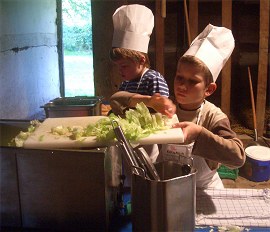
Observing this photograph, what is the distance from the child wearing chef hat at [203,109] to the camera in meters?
1.03

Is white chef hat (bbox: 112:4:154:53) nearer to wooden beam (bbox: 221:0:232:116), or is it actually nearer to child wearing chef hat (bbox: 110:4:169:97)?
child wearing chef hat (bbox: 110:4:169:97)

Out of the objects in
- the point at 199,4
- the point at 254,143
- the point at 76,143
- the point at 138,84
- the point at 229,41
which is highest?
the point at 199,4

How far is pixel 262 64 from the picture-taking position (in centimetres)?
340

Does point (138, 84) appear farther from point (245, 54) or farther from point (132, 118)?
point (245, 54)

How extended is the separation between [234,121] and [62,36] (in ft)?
7.36

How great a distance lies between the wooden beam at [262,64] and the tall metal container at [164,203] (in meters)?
2.91

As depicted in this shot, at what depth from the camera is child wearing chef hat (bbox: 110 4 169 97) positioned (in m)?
1.69

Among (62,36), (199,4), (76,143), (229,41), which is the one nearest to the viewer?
(76,143)

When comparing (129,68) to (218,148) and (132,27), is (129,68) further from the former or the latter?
(218,148)

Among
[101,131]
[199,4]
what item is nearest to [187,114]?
[101,131]

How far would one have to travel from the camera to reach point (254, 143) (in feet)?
9.93

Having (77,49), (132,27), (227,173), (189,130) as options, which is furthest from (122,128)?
(77,49)

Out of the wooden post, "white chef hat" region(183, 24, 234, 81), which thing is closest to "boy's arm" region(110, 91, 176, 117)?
"white chef hat" region(183, 24, 234, 81)

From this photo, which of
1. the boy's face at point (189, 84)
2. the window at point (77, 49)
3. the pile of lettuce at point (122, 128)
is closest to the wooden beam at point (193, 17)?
the window at point (77, 49)
